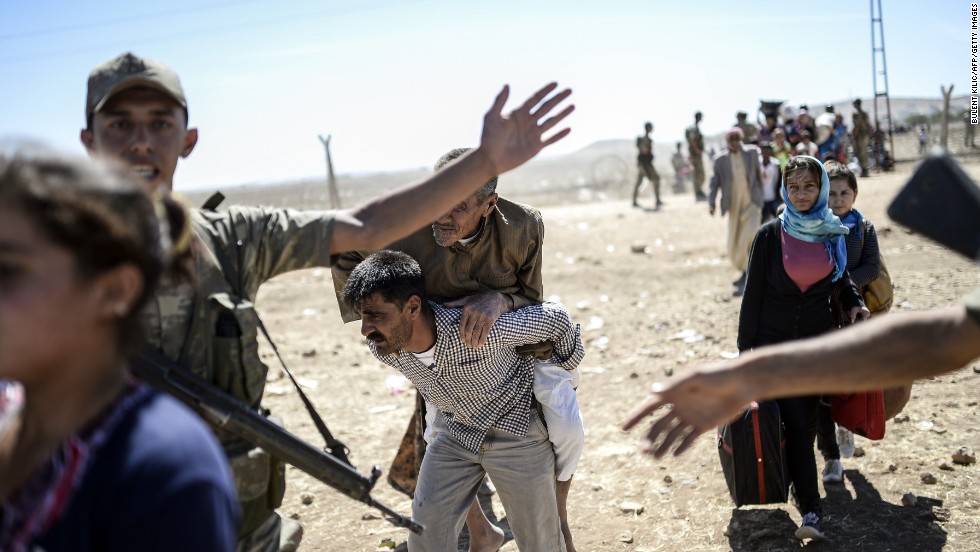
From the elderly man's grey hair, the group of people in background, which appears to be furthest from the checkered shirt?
the group of people in background

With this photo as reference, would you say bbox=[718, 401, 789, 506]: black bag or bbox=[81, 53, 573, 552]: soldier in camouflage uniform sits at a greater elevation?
bbox=[81, 53, 573, 552]: soldier in camouflage uniform

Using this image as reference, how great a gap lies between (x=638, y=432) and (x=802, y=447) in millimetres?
1847

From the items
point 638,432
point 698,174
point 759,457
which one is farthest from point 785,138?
point 759,457

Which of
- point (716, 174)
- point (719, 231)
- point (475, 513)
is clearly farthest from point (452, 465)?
point (719, 231)

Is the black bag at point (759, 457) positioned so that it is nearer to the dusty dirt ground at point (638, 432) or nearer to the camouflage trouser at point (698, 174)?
the dusty dirt ground at point (638, 432)

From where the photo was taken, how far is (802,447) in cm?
426

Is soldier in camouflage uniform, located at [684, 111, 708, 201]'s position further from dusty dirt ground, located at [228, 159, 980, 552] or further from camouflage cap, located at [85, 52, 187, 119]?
camouflage cap, located at [85, 52, 187, 119]

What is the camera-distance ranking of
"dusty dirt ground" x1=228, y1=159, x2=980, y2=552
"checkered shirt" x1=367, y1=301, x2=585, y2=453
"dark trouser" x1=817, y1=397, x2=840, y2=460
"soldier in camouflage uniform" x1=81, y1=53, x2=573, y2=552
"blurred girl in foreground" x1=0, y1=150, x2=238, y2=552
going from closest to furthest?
"blurred girl in foreground" x1=0, y1=150, x2=238, y2=552
"soldier in camouflage uniform" x1=81, y1=53, x2=573, y2=552
"checkered shirt" x1=367, y1=301, x2=585, y2=453
"dusty dirt ground" x1=228, y1=159, x2=980, y2=552
"dark trouser" x1=817, y1=397, x2=840, y2=460

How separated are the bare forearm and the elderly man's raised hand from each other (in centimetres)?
75

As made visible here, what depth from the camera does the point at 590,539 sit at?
458cm

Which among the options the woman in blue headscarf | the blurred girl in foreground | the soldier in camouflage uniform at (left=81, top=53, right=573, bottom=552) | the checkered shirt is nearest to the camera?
the blurred girl in foreground

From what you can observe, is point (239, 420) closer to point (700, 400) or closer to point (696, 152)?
point (700, 400)

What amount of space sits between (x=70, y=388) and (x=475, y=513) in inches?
116

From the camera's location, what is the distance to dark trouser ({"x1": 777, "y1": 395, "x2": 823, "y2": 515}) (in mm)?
4242
